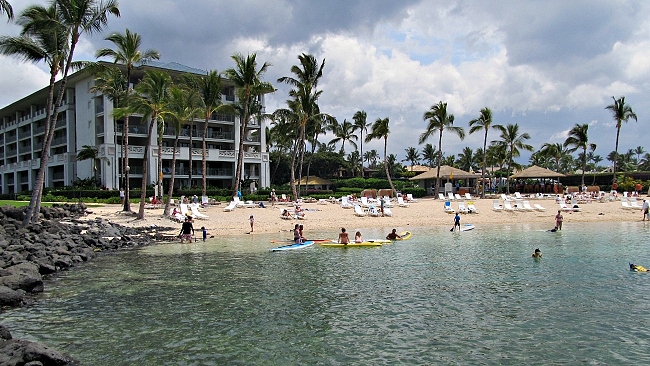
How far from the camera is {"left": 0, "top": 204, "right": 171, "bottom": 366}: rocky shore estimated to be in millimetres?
7703

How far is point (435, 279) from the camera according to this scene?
47.7ft

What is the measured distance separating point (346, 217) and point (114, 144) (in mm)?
30049

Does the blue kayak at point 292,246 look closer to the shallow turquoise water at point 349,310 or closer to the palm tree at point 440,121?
the shallow turquoise water at point 349,310

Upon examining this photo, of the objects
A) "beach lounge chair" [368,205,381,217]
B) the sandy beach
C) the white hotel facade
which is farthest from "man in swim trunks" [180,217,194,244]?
the white hotel facade

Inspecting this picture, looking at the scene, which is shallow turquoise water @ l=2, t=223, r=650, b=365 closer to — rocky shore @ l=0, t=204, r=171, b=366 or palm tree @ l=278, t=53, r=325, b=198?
rocky shore @ l=0, t=204, r=171, b=366

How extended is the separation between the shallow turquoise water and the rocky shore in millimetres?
685

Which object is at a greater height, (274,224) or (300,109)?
(300,109)

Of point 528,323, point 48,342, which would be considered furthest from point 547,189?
point 48,342

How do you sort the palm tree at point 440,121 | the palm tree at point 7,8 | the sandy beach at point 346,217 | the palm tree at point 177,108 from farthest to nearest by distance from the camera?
1. the palm tree at point 440,121
2. the palm tree at point 177,108
3. the sandy beach at point 346,217
4. the palm tree at point 7,8

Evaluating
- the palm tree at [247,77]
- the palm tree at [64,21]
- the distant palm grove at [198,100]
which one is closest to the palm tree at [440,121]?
the distant palm grove at [198,100]

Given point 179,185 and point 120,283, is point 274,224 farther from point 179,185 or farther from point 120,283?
point 179,185

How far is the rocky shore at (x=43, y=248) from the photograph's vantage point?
7703mm

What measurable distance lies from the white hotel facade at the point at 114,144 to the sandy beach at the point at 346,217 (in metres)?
16.7

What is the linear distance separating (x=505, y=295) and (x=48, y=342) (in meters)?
10.3
